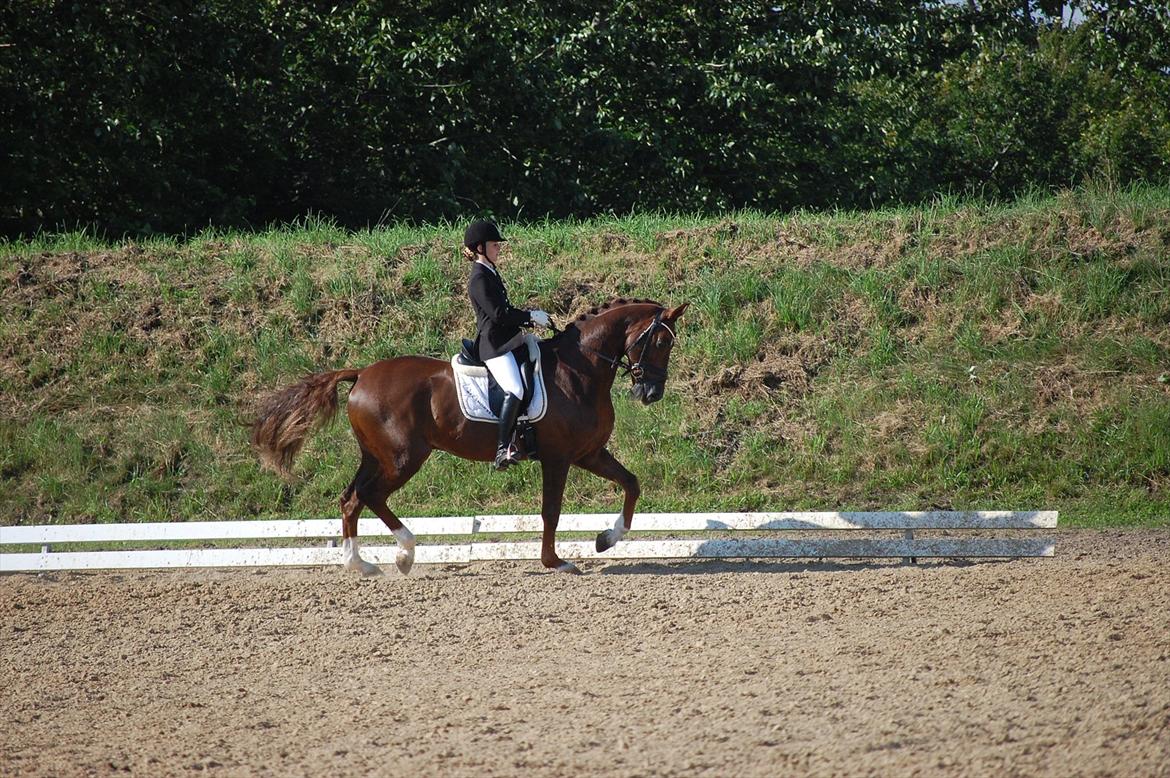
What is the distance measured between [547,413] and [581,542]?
125cm

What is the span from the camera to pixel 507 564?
895 cm

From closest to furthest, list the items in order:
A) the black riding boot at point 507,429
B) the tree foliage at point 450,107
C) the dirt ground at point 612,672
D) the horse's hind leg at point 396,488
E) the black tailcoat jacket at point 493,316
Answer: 1. the dirt ground at point 612,672
2. the black tailcoat jacket at point 493,316
3. the black riding boot at point 507,429
4. the horse's hind leg at point 396,488
5. the tree foliage at point 450,107

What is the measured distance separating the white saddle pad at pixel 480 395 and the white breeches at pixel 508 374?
164 mm

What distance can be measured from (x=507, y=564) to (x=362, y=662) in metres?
2.78

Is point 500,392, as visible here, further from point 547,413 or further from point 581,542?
point 581,542

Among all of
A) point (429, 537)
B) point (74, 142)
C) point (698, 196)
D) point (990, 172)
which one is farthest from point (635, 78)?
point (429, 537)

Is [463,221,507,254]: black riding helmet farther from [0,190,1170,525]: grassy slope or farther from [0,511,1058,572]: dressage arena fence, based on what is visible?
[0,190,1170,525]: grassy slope

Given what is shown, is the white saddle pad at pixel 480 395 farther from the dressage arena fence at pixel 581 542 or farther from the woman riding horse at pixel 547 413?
the dressage arena fence at pixel 581 542

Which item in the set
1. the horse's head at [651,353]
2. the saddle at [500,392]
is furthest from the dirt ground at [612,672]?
the horse's head at [651,353]

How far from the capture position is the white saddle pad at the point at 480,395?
812cm

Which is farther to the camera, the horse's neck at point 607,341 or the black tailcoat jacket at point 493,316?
the horse's neck at point 607,341

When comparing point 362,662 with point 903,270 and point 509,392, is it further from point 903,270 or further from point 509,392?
point 903,270

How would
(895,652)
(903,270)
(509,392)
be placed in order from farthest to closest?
(903,270) < (509,392) < (895,652)

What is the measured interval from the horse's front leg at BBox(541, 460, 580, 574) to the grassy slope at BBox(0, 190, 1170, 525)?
2.50 meters
